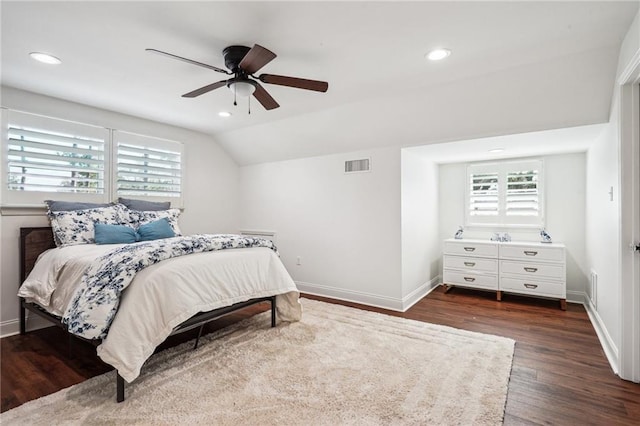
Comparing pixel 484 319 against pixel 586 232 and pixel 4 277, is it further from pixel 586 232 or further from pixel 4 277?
pixel 4 277

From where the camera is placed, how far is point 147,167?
163 inches

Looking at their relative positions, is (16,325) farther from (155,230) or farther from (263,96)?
(263,96)

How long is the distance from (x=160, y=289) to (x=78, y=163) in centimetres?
235

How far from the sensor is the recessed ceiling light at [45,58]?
2.40 m

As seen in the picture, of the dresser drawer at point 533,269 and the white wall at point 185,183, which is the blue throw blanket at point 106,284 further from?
the dresser drawer at point 533,269

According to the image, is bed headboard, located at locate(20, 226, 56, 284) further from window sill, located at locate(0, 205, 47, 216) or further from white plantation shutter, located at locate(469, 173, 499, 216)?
white plantation shutter, located at locate(469, 173, 499, 216)

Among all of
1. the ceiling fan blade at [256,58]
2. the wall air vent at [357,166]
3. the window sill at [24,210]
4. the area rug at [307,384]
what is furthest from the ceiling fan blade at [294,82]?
the window sill at [24,210]

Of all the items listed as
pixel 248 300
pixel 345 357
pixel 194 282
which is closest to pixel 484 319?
pixel 345 357

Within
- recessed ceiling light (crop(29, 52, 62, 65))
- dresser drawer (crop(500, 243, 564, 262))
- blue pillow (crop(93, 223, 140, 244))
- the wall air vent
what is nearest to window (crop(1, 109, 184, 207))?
blue pillow (crop(93, 223, 140, 244))

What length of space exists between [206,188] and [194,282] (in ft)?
9.24

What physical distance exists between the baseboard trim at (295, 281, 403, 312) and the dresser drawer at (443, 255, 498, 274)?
124 centimetres

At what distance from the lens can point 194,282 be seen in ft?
7.80

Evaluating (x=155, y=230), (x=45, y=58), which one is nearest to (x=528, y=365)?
(x=155, y=230)

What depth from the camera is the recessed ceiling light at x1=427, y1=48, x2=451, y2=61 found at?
229 cm
